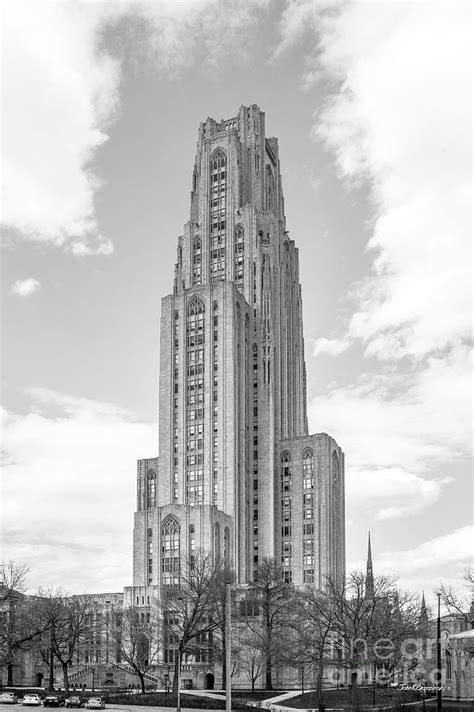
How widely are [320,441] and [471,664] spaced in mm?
97461

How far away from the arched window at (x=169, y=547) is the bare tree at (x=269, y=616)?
45.7 metres

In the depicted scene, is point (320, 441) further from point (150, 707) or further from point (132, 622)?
point (150, 707)

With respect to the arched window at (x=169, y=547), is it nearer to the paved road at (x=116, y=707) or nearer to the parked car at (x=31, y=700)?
the paved road at (x=116, y=707)

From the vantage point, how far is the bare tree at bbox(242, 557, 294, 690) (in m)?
113

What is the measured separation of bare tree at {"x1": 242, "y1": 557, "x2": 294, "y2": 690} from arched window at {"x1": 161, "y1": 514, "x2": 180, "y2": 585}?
45667mm

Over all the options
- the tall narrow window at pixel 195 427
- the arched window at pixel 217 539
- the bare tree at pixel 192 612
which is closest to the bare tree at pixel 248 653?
the bare tree at pixel 192 612

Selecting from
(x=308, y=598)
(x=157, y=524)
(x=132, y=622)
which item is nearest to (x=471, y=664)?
(x=308, y=598)

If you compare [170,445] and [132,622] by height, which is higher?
[170,445]

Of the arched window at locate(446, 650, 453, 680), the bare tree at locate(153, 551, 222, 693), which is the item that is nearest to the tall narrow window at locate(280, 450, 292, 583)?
the bare tree at locate(153, 551, 222, 693)

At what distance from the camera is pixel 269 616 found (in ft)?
386

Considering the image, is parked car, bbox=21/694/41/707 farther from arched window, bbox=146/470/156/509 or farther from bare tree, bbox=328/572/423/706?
arched window, bbox=146/470/156/509

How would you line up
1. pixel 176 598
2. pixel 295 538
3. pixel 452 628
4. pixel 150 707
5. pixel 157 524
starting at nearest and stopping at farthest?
pixel 150 707 < pixel 176 598 < pixel 452 628 < pixel 157 524 < pixel 295 538

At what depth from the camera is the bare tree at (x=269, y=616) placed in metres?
113

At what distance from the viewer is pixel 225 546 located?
182625 millimetres
